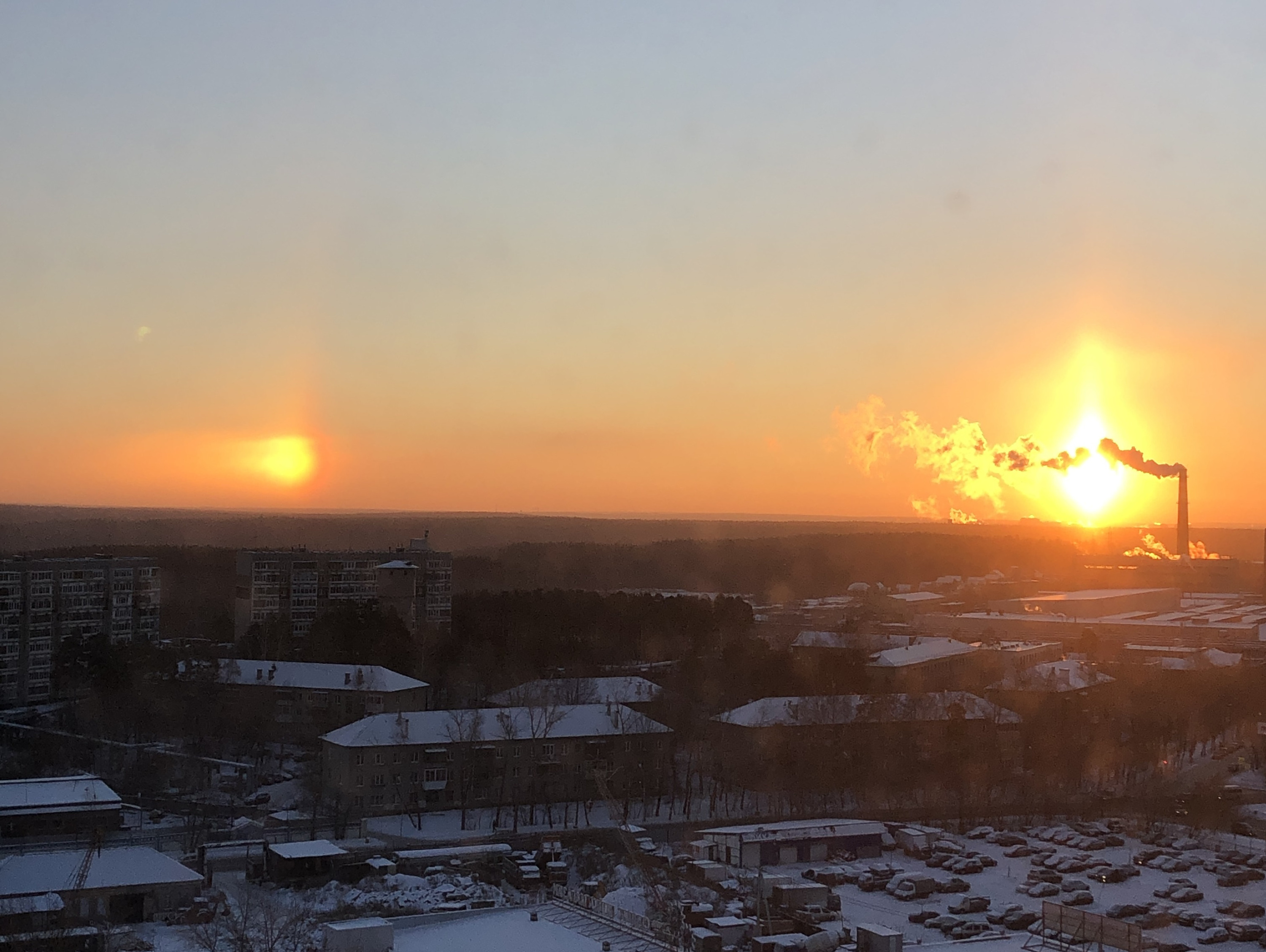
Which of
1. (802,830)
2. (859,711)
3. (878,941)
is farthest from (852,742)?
(878,941)

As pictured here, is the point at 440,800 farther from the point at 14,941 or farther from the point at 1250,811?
the point at 1250,811

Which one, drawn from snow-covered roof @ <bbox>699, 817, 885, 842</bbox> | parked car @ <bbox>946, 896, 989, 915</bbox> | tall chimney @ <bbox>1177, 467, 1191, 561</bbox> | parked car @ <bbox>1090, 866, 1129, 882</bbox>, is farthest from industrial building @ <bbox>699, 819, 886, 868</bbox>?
tall chimney @ <bbox>1177, 467, 1191, 561</bbox>

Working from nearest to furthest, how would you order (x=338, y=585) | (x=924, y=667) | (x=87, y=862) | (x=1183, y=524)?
(x=87, y=862), (x=924, y=667), (x=338, y=585), (x=1183, y=524)

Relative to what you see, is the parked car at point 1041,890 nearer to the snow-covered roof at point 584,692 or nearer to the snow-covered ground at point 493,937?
the snow-covered ground at point 493,937

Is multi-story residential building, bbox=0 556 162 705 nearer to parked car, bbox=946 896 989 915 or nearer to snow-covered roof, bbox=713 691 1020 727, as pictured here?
snow-covered roof, bbox=713 691 1020 727

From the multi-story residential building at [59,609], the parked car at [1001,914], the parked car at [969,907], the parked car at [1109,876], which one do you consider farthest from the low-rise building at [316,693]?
the parked car at [1109,876]

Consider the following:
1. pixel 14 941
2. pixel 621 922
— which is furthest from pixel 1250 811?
pixel 14 941

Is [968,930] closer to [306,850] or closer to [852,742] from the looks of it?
[306,850]

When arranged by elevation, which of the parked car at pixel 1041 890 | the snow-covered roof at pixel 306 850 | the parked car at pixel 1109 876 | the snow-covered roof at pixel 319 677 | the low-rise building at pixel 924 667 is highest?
the snow-covered roof at pixel 319 677
